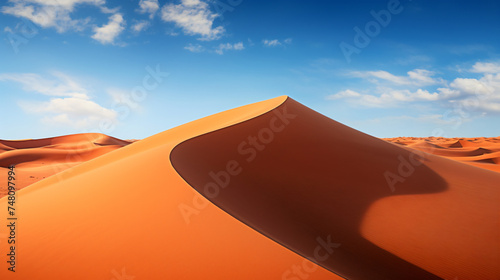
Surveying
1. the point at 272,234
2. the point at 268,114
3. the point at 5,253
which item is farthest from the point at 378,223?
the point at 5,253

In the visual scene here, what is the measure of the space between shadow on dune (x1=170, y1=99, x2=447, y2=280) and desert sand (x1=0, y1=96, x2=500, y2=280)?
0.03 m

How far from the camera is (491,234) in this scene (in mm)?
5770

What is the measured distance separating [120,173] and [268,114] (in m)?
5.97

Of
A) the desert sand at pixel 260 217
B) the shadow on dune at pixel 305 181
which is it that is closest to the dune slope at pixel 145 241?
the desert sand at pixel 260 217

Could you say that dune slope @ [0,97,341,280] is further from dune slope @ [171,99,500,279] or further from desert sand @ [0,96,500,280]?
dune slope @ [171,99,500,279]

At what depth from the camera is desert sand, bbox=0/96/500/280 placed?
3725 millimetres

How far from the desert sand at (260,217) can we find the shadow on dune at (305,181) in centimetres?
3

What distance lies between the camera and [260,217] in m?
5.14

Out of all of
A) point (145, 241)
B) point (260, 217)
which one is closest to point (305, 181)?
point (260, 217)

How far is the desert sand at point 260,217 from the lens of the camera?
3.72 meters

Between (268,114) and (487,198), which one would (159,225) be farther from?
(487,198)

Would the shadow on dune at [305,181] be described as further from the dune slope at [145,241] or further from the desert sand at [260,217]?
the dune slope at [145,241]

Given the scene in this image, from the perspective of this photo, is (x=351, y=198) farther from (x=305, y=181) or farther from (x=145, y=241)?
(x=145, y=241)

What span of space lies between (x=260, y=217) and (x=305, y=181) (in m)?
2.62
